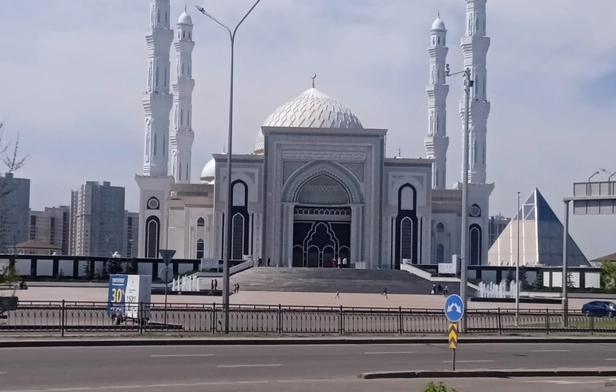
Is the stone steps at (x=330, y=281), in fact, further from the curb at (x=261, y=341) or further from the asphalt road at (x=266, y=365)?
the asphalt road at (x=266, y=365)

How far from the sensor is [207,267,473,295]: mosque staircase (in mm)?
53031

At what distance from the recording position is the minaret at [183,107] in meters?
70.6

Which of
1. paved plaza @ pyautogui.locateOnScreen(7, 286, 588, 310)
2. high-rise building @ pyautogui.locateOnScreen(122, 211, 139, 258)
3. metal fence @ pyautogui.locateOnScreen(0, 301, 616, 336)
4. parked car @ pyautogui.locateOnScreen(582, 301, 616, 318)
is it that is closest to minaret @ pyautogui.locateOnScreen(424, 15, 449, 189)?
paved plaza @ pyautogui.locateOnScreen(7, 286, 588, 310)

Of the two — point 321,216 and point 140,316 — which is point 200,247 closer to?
point 321,216

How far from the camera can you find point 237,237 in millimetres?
63750

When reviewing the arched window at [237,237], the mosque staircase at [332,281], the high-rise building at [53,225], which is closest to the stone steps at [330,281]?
the mosque staircase at [332,281]

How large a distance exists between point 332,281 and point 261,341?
33.3 metres

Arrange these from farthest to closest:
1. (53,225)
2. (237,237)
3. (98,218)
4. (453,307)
A: (53,225), (98,218), (237,237), (453,307)

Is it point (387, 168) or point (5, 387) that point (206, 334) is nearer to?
point (5, 387)

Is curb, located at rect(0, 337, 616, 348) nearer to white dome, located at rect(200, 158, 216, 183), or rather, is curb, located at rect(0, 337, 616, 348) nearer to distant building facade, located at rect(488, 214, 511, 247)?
white dome, located at rect(200, 158, 216, 183)

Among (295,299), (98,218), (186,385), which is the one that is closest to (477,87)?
(295,299)

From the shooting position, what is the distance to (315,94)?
72375 millimetres

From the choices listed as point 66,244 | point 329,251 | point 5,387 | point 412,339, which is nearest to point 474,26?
point 329,251

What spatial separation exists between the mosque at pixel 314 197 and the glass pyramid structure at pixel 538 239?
13998mm
